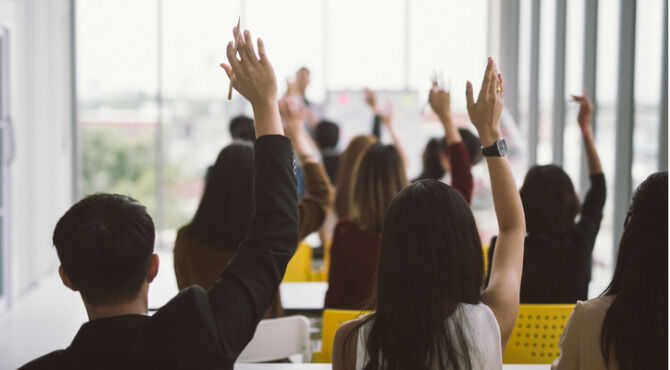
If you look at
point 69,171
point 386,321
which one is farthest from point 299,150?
point 69,171

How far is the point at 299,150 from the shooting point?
8.68 ft

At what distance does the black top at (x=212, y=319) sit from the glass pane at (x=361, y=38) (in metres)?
7.48

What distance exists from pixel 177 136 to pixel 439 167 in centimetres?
481

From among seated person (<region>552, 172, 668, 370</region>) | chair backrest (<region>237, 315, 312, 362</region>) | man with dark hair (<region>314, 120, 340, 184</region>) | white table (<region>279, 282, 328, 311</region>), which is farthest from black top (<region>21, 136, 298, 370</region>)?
man with dark hair (<region>314, 120, 340, 184</region>)

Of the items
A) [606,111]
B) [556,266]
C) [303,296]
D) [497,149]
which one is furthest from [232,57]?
[606,111]

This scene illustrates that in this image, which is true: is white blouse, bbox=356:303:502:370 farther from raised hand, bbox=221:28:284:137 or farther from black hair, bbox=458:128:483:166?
black hair, bbox=458:128:483:166

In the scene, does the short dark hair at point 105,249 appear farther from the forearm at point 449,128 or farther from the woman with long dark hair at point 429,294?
the forearm at point 449,128

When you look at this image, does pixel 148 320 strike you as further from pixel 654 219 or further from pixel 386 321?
pixel 654 219

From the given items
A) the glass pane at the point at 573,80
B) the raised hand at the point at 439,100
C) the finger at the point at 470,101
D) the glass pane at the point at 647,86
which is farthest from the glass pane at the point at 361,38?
the finger at the point at 470,101

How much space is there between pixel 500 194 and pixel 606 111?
420cm

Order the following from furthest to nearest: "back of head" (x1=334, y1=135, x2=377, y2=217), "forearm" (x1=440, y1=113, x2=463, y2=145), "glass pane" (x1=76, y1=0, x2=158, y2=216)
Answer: "glass pane" (x1=76, y1=0, x2=158, y2=216), "back of head" (x1=334, y1=135, x2=377, y2=217), "forearm" (x1=440, y1=113, x2=463, y2=145)

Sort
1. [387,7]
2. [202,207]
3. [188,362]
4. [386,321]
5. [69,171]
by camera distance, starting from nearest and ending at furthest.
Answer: [188,362] → [386,321] → [202,207] → [69,171] → [387,7]

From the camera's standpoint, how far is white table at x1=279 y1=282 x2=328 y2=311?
3.24 meters

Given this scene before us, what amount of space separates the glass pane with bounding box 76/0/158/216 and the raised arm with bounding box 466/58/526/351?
7.34 m
